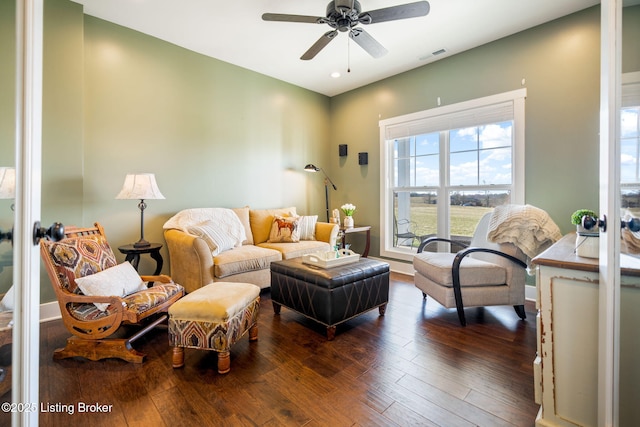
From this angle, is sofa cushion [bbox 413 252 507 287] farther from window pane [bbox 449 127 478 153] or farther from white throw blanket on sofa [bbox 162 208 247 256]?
white throw blanket on sofa [bbox 162 208 247 256]

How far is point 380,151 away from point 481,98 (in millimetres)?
1504

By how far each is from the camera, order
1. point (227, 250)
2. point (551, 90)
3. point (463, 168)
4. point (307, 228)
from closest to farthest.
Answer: point (551, 90) < point (227, 250) < point (463, 168) < point (307, 228)

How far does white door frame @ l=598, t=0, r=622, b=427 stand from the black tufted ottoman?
150 centimetres

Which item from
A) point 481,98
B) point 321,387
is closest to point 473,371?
point 321,387

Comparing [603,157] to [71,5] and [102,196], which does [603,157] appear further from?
[71,5]

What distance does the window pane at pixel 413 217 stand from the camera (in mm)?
4145

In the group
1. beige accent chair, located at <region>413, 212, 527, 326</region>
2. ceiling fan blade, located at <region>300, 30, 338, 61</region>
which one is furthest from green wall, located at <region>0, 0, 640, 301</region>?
ceiling fan blade, located at <region>300, 30, 338, 61</region>

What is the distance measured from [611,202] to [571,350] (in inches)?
26.2

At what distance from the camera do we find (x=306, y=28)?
10.4 ft

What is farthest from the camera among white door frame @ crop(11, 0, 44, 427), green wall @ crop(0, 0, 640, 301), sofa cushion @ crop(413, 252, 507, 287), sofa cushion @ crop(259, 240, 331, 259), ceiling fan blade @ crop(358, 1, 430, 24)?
sofa cushion @ crop(259, 240, 331, 259)

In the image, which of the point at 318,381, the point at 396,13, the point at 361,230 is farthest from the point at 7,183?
the point at 361,230

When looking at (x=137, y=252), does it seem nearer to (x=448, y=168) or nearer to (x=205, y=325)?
(x=205, y=325)

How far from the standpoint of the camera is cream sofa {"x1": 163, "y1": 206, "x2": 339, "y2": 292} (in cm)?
292

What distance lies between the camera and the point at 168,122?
354cm
